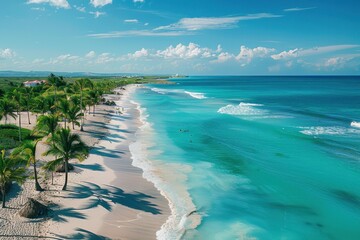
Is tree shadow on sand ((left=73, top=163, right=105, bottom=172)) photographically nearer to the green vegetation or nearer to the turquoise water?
the green vegetation

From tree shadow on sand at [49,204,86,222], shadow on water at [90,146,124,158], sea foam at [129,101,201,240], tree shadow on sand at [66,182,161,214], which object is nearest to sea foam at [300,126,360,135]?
sea foam at [129,101,201,240]

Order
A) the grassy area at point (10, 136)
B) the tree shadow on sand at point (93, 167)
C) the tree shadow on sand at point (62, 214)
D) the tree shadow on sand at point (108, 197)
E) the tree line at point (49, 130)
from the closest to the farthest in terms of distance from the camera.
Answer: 1. the tree shadow on sand at point (62, 214)
2. the tree line at point (49, 130)
3. the tree shadow on sand at point (108, 197)
4. the tree shadow on sand at point (93, 167)
5. the grassy area at point (10, 136)

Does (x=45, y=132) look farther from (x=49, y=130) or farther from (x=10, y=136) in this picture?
(x=49, y=130)

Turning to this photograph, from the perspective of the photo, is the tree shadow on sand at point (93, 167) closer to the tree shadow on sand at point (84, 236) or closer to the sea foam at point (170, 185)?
the sea foam at point (170, 185)

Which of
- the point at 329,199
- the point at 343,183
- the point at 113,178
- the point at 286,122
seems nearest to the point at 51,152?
the point at 113,178

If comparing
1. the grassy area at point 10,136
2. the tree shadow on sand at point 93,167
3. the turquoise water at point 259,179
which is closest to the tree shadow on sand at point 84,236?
the turquoise water at point 259,179
